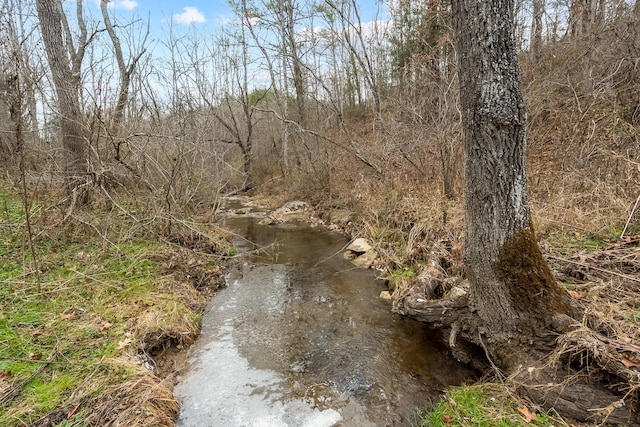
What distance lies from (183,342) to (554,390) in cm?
390

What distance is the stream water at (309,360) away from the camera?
122 inches

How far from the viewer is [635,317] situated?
2773 mm

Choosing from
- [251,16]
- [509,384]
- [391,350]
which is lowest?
[391,350]

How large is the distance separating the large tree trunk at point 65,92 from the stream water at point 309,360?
370 centimetres

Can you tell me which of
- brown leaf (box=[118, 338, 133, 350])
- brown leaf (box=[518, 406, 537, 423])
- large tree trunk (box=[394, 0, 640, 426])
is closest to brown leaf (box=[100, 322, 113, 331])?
brown leaf (box=[118, 338, 133, 350])

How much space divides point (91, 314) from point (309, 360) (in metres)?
2.64

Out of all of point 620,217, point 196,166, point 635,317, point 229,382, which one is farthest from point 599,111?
point 196,166

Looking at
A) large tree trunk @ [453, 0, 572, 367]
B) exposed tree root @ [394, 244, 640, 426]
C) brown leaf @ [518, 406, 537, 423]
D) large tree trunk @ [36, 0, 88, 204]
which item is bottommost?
brown leaf @ [518, 406, 537, 423]

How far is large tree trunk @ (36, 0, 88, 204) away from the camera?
6.09m

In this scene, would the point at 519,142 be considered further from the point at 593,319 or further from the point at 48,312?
the point at 48,312

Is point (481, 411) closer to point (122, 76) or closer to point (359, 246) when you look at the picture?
point (359, 246)

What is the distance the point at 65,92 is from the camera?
607cm

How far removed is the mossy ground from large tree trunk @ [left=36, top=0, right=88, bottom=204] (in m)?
0.77

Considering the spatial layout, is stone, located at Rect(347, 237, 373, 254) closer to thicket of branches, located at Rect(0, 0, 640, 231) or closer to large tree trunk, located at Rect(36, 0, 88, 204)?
thicket of branches, located at Rect(0, 0, 640, 231)
